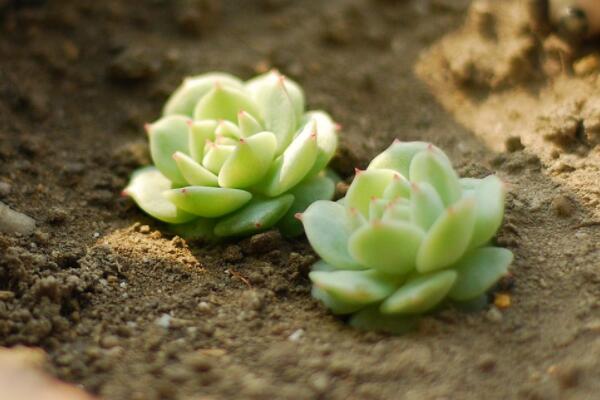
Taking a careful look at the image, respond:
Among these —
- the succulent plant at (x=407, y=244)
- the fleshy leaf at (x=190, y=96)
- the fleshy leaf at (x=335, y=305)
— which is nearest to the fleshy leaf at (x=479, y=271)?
the succulent plant at (x=407, y=244)

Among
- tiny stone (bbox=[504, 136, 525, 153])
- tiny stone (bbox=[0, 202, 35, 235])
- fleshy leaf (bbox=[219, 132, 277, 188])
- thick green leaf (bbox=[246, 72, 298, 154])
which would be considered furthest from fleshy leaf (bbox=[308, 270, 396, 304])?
tiny stone (bbox=[0, 202, 35, 235])

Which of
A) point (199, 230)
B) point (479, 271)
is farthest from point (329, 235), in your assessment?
point (199, 230)

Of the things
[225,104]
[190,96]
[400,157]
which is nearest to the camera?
[400,157]

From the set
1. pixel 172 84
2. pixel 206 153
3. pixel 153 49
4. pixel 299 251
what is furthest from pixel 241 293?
pixel 153 49

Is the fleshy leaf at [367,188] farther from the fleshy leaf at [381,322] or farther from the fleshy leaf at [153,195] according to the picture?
the fleshy leaf at [153,195]

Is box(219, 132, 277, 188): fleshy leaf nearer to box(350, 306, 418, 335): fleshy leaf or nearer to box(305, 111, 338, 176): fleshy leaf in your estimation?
box(305, 111, 338, 176): fleshy leaf

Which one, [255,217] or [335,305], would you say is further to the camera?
[255,217]

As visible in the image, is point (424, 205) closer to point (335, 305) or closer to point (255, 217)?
point (335, 305)

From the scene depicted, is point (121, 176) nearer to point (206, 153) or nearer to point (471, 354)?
point (206, 153)
